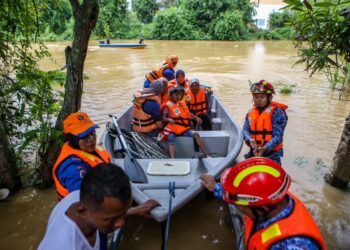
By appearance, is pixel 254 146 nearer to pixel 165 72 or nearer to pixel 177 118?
pixel 177 118

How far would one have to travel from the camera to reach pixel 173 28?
3047 centimetres

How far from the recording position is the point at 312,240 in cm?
134

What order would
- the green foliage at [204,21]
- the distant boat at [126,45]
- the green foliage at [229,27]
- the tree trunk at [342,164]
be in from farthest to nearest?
the green foliage at [204,21], the green foliage at [229,27], the distant boat at [126,45], the tree trunk at [342,164]

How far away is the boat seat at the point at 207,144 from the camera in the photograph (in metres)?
4.30

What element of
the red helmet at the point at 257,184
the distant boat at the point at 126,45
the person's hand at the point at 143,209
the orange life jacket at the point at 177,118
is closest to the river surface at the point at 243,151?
the orange life jacket at the point at 177,118

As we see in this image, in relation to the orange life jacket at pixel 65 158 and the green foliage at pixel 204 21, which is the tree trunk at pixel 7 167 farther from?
the green foliage at pixel 204 21

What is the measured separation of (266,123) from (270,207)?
1940 millimetres

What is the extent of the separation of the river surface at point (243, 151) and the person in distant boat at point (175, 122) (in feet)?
2.55

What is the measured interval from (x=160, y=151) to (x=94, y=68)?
11.9m

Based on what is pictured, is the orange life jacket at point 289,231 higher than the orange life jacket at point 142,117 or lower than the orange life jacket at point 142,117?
higher

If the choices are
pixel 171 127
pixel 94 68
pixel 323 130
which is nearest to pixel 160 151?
pixel 171 127

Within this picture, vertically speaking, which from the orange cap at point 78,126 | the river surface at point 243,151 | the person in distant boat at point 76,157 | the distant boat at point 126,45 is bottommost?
the river surface at point 243,151

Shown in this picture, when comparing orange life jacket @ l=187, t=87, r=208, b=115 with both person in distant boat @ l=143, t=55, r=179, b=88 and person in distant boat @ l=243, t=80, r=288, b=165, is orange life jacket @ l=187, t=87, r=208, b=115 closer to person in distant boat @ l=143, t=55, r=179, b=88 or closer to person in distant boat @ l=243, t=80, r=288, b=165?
person in distant boat @ l=143, t=55, r=179, b=88

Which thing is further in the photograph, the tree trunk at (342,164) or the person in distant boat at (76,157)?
the tree trunk at (342,164)
